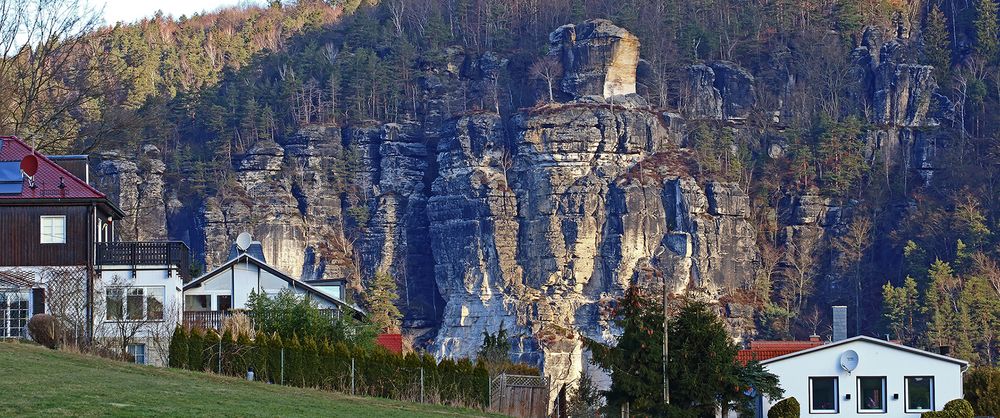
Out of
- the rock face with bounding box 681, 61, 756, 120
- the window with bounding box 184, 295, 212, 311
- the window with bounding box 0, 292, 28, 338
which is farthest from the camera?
the rock face with bounding box 681, 61, 756, 120

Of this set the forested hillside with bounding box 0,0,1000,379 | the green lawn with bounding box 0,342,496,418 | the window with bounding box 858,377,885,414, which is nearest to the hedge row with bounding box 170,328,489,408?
the green lawn with bounding box 0,342,496,418

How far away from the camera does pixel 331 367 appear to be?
46531 millimetres

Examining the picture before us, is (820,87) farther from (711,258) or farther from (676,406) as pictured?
(676,406)

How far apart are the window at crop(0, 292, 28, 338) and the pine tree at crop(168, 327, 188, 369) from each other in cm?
696

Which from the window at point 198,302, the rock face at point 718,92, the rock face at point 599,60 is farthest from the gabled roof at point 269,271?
the rock face at point 718,92

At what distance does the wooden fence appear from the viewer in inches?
1821

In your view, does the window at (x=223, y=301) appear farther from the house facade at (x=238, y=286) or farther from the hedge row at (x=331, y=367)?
the hedge row at (x=331, y=367)

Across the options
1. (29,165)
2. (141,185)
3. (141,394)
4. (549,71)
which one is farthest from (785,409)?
(141,185)

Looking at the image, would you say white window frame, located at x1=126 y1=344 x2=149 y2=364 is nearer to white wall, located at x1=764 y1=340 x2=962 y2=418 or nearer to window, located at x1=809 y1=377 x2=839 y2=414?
white wall, located at x1=764 y1=340 x2=962 y2=418

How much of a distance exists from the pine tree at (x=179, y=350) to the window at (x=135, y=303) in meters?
6.07

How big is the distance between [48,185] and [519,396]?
16554 millimetres

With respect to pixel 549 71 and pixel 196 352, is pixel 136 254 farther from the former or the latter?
pixel 549 71

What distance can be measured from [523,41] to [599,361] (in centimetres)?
9176

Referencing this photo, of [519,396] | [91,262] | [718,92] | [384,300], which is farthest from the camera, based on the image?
[718,92]
